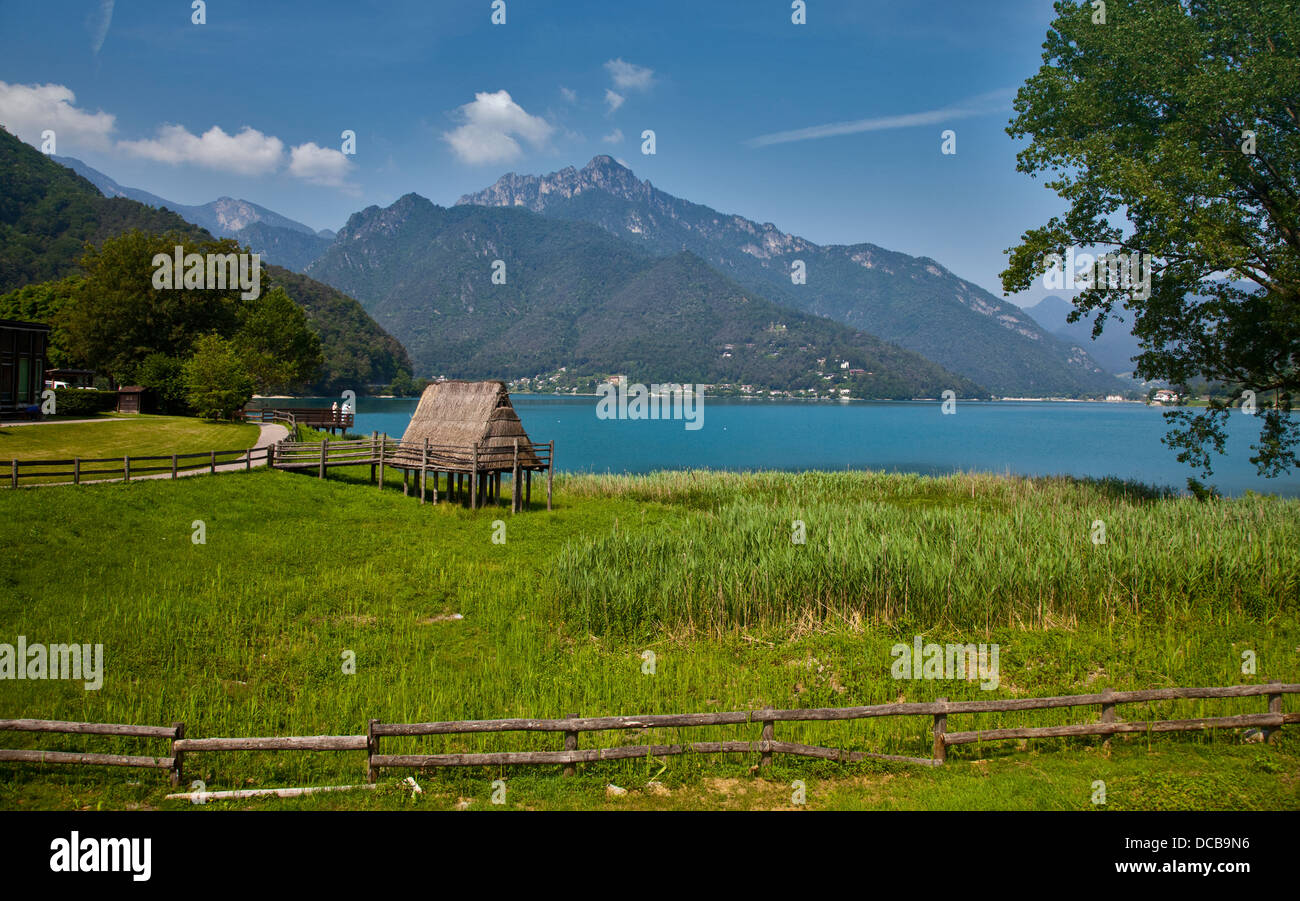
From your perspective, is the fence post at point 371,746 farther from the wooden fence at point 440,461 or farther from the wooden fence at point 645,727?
the wooden fence at point 440,461

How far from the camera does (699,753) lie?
30.6 ft

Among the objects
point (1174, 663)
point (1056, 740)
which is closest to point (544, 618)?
point (1056, 740)

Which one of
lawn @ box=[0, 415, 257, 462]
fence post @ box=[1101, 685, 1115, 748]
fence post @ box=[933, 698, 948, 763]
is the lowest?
fence post @ box=[933, 698, 948, 763]

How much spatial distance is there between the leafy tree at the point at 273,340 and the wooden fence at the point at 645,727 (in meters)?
54.7

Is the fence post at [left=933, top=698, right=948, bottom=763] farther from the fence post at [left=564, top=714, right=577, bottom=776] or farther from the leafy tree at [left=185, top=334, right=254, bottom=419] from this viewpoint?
the leafy tree at [left=185, top=334, right=254, bottom=419]

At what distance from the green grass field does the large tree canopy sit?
665cm

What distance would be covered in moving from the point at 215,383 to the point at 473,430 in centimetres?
2673

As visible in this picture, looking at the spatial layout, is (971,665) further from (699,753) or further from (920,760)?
(699,753)

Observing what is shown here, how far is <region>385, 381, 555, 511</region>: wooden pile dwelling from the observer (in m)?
27.6

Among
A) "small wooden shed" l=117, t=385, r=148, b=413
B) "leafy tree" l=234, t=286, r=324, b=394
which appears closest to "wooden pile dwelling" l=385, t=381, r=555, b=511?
"small wooden shed" l=117, t=385, r=148, b=413

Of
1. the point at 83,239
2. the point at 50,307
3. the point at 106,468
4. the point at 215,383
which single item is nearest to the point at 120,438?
the point at 106,468

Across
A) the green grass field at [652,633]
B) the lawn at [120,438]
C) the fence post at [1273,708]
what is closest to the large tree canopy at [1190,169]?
the green grass field at [652,633]
